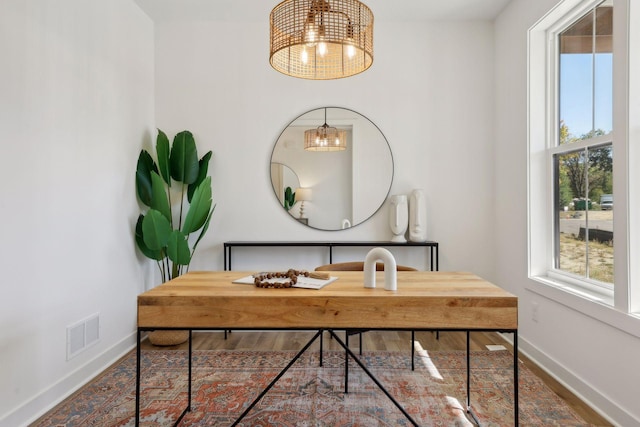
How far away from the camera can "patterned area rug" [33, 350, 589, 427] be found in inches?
78.8

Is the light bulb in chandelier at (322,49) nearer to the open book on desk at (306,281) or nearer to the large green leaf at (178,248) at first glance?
the open book on desk at (306,281)

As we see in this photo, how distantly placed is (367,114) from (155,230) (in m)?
2.14

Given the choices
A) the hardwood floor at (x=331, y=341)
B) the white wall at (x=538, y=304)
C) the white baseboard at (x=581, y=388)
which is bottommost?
the hardwood floor at (x=331, y=341)

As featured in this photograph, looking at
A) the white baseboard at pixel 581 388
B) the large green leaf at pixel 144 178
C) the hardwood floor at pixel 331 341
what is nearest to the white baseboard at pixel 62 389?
the hardwood floor at pixel 331 341

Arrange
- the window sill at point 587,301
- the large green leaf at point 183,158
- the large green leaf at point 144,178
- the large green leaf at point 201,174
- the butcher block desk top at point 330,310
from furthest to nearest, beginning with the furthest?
the large green leaf at point 201,174, the large green leaf at point 183,158, the large green leaf at point 144,178, the window sill at point 587,301, the butcher block desk top at point 330,310

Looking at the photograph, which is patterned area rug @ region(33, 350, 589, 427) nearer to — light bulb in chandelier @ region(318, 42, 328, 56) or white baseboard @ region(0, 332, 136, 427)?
white baseboard @ region(0, 332, 136, 427)

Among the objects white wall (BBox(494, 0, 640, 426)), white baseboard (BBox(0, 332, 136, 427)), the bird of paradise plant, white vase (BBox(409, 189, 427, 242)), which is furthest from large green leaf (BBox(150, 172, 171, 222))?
white wall (BBox(494, 0, 640, 426))

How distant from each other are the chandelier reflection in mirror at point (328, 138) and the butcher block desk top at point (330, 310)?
2.22 meters

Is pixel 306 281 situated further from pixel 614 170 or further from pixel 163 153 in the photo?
pixel 163 153

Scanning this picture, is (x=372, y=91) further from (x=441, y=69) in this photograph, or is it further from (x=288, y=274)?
(x=288, y=274)

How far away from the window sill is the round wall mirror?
1.47 m

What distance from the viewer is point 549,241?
2.86 meters

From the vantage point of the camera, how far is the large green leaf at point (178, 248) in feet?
9.59

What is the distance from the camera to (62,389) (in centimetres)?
227
